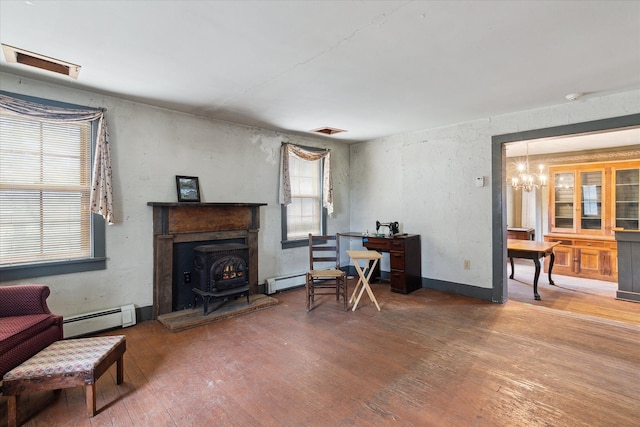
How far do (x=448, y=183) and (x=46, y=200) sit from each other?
192 inches

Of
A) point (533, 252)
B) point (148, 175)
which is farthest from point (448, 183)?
point (148, 175)

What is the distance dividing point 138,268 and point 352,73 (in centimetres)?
312

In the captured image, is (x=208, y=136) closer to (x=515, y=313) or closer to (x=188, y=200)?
(x=188, y=200)

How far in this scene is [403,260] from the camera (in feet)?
14.7

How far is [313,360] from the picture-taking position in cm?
258

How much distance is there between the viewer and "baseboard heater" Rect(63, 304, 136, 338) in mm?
2988

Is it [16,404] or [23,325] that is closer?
[16,404]

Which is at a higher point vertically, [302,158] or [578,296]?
[302,158]

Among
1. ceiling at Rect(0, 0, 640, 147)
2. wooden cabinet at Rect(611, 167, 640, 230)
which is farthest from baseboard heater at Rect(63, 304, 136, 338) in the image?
wooden cabinet at Rect(611, 167, 640, 230)

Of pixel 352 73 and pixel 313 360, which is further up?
pixel 352 73

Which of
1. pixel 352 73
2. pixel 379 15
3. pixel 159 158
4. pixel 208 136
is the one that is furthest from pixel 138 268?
pixel 379 15

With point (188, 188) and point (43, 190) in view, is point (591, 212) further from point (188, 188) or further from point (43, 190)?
point (43, 190)

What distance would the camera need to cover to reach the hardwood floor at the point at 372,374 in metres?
1.90

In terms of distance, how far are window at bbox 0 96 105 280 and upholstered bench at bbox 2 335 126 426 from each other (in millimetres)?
1224
